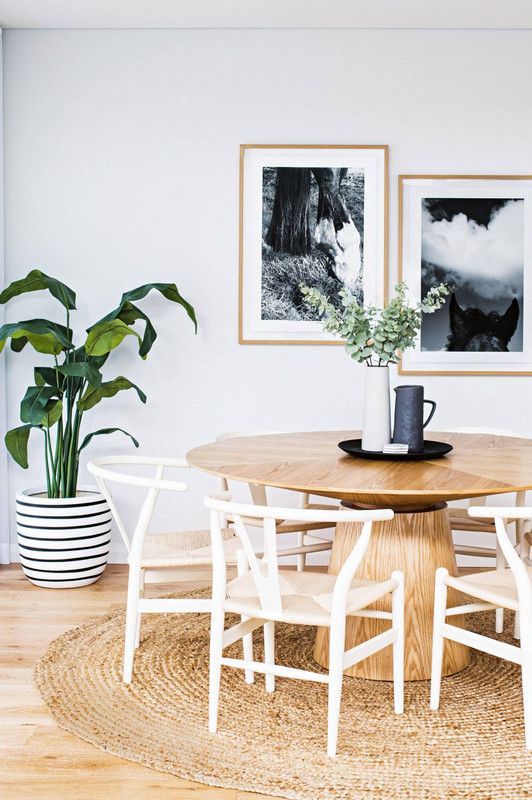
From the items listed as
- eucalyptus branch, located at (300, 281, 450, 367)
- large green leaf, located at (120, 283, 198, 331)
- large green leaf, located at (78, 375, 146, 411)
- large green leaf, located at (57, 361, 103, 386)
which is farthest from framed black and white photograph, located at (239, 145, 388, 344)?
eucalyptus branch, located at (300, 281, 450, 367)

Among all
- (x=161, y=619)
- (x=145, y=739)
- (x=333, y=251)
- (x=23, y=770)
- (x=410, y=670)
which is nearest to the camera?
(x=23, y=770)

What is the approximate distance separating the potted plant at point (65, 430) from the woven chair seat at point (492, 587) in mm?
1977

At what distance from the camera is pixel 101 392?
4.07m

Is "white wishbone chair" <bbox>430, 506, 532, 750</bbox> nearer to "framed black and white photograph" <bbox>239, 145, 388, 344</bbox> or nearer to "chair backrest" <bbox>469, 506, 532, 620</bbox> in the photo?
"chair backrest" <bbox>469, 506, 532, 620</bbox>

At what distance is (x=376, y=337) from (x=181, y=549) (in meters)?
1.04

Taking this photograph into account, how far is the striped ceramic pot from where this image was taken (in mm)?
3965

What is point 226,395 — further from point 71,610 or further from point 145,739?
point 145,739

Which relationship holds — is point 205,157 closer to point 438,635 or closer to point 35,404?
point 35,404

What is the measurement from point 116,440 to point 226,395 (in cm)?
63

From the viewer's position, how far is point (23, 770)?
2.26 m

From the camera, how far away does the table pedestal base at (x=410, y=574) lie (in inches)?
110

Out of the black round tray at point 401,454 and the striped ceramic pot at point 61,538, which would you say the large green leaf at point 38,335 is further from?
the black round tray at point 401,454

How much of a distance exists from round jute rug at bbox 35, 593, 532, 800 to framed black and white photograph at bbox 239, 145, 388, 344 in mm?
1969

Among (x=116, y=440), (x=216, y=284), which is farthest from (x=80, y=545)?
(x=216, y=284)
